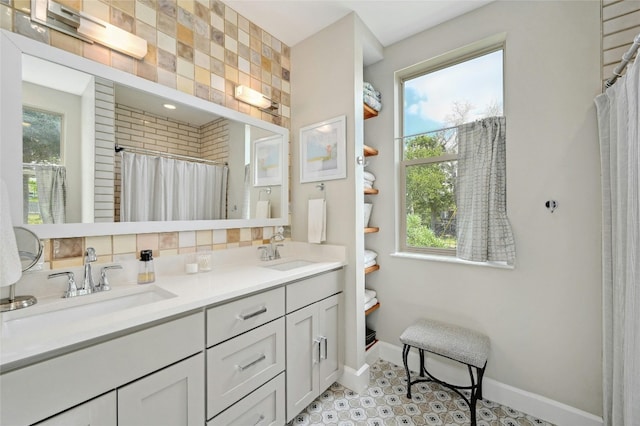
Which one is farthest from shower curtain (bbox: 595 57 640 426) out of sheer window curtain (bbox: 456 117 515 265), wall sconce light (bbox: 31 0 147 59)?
wall sconce light (bbox: 31 0 147 59)

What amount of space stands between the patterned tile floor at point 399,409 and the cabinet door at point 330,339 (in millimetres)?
128

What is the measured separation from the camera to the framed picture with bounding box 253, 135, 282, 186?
200 centimetres

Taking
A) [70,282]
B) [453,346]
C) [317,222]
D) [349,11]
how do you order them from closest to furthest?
[70,282]
[453,346]
[349,11]
[317,222]

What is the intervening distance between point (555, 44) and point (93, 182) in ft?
8.87

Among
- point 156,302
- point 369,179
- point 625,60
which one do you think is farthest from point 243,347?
point 625,60

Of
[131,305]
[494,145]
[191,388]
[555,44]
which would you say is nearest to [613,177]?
[494,145]

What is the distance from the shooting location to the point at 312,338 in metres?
1.64

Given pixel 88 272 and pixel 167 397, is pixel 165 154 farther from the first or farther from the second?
pixel 167 397

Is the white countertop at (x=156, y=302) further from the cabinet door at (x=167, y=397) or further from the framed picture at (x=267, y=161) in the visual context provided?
the framed picture at (x=267, y=161)

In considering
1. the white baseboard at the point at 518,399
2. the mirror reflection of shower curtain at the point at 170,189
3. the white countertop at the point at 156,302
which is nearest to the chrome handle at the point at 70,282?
the white countertop at the point at 156,302

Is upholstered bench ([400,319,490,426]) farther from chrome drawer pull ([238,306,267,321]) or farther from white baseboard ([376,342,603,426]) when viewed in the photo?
chrome drawer pull ([238,306,267,321])

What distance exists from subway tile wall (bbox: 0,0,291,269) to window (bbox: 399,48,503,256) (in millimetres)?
1122

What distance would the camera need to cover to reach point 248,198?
1.95 meters

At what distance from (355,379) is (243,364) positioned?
964 millimetres
